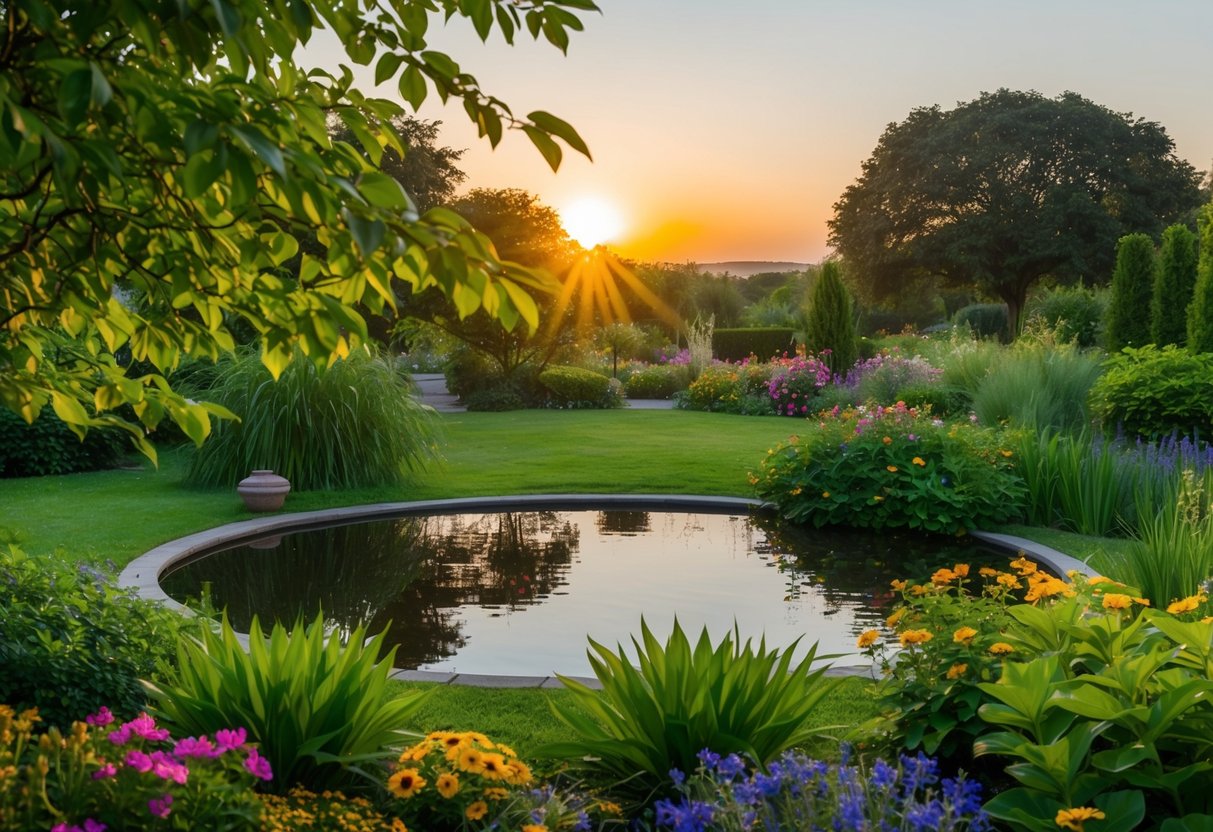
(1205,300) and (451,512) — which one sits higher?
(1205,300)

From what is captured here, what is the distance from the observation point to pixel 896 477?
9164 millimetres

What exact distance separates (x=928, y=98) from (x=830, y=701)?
140ft

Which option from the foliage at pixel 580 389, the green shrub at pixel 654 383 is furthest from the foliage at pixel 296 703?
the green shrub at pixel 654 383

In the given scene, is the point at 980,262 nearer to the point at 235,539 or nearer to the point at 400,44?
the point at 235,539

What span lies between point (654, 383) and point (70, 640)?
23.2 metres

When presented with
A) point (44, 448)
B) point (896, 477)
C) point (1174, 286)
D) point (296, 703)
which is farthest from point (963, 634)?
point (1174, 286)

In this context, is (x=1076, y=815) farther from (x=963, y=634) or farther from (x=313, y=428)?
(x=313, y=428)

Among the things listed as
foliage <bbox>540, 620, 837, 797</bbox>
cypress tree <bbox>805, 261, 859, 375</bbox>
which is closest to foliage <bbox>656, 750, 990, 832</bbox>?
foliage <bbox>540, 620, 837, 797</bbox>

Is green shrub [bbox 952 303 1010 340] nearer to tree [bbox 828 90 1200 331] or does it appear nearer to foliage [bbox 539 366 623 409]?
tree [bbox 828 90 1200 331]

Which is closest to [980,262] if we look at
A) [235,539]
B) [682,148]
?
[682,148]

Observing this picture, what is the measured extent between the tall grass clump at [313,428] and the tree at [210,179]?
8066 mm

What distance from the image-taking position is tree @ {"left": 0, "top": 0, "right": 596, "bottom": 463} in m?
1.39

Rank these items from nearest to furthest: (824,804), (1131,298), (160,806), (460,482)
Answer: (160,806) < (824,804) < (460,482) < (1131,298)

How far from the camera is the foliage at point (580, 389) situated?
22.8m
